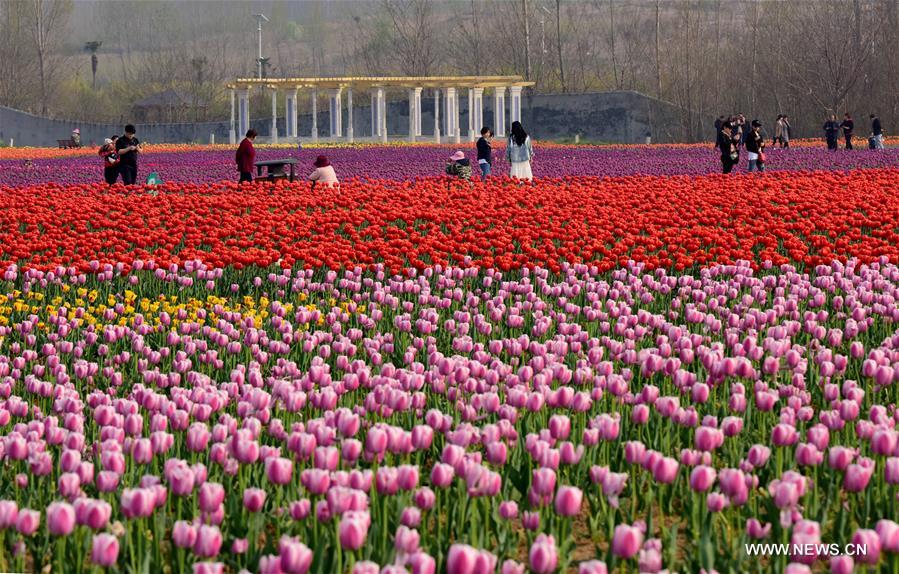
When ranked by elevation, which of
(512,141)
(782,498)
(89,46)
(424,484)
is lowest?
(424,484)

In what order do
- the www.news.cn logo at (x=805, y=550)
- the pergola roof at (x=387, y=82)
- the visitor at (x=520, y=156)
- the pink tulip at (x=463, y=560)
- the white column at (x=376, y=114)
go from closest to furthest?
the pink tulip at (x=463, y=560), the www.news.cn logo at (x=805, y=550), the visitor at (x=520, y=156), the pergola roof at (x=387, y=82), the white column at (x=376, y=114)

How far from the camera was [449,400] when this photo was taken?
6281mm

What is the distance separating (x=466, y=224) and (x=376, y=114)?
49.2 m

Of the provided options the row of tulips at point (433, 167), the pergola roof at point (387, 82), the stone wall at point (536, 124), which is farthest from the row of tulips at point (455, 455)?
the stone wall at point (536, 124)

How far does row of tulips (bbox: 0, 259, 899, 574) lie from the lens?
419cm

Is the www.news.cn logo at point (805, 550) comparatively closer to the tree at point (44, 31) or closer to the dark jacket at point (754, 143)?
the dark jacket at point (754, 143)

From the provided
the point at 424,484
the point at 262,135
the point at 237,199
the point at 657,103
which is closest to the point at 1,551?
the point at 424,484

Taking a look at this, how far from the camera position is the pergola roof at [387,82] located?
5597cm

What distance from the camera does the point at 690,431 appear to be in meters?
6.18

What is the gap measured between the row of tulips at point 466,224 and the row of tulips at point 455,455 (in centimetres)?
320

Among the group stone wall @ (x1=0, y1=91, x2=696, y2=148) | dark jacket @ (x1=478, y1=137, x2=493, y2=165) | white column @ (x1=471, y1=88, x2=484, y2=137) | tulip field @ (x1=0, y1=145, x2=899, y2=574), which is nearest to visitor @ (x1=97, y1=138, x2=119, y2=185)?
tulip field @ (x1=0, y1=145, x2=899, y2=574)

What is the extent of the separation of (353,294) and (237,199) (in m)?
7.04

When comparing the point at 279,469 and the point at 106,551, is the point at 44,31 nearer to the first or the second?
the point at 279,469

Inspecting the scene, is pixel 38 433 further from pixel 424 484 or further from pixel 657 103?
pixel 657 103
